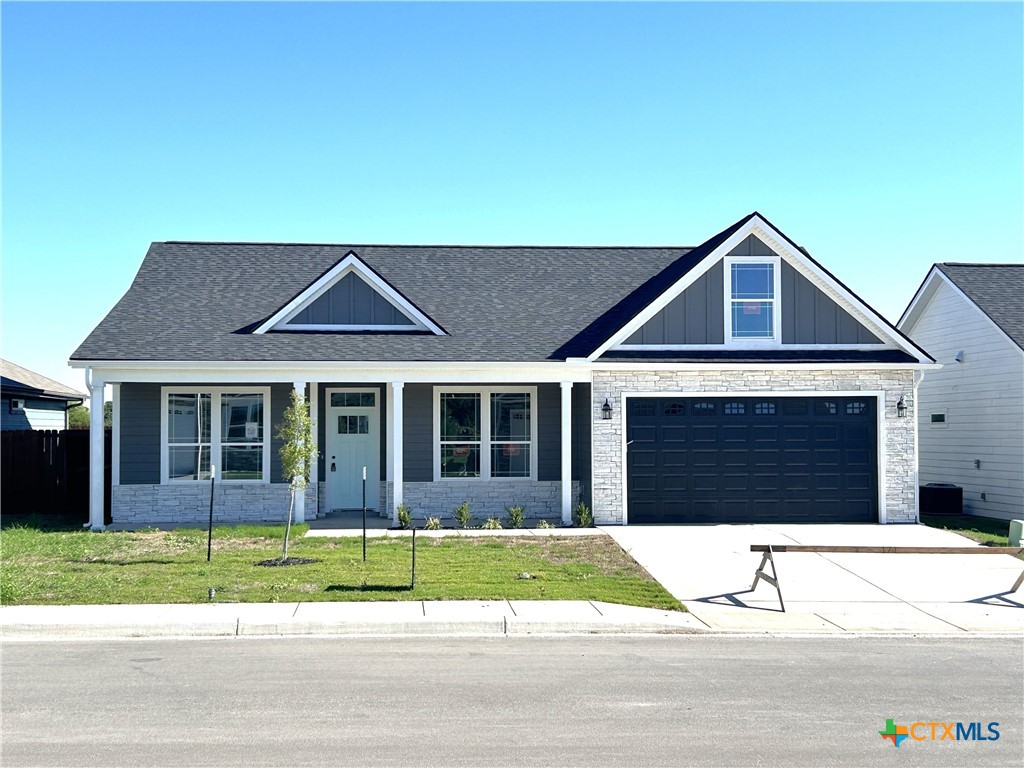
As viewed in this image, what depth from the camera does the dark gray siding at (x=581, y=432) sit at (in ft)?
60.0

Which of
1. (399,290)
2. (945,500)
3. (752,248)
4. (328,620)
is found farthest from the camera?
(945,500)

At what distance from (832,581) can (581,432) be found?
7.27 m

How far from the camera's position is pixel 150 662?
27.7ft

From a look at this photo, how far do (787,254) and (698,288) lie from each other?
1808 mm

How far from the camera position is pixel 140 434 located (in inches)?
698

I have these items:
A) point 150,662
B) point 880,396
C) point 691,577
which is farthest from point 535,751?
point 880,396

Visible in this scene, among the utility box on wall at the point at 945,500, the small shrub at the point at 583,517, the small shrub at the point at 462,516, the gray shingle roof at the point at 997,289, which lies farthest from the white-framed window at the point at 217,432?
the gray shingle roof at the point at 997,289

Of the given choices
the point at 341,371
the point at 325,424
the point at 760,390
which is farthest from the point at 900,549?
the point at 325,424

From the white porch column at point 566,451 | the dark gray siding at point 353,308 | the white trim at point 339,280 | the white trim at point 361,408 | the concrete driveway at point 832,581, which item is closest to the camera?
the concrete driveway at point 832,581

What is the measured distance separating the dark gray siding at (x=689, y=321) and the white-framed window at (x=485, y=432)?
2757 mm

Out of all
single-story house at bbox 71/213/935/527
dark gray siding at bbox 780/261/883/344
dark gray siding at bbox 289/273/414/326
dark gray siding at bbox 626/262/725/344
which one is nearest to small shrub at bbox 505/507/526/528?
single-story house at bbox 71/213/935/527

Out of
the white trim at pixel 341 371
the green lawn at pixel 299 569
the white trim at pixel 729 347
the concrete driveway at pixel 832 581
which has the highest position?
the white trim at pixel 729 347

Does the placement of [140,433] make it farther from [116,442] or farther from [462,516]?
[462,516]

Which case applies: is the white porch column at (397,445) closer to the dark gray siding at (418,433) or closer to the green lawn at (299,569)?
the dark gray siding at (418,433)
